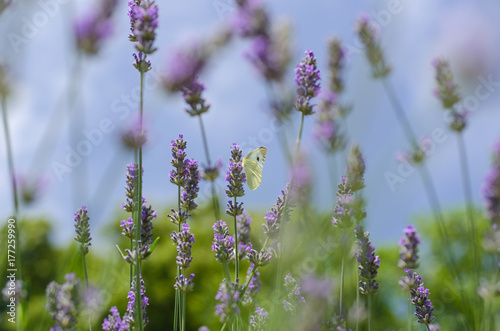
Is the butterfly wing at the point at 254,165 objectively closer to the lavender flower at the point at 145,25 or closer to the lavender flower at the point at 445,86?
the lavender flower at the point at 445,86

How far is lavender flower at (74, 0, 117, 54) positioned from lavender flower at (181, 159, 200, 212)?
0.91 metres

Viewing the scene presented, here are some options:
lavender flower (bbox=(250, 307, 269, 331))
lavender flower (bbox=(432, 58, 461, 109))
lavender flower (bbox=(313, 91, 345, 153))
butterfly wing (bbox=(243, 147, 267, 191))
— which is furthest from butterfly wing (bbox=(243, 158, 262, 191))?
lavender flower (bbox=(313, 91, 345, 153))

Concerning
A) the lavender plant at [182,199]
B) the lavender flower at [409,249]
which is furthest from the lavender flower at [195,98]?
the lavender flower at [409,249]

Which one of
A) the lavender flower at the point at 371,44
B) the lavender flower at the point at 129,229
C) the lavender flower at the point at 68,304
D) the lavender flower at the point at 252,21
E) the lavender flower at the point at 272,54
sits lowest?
the lavender flower at the point at 68,304

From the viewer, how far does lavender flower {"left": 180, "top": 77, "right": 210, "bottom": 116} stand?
2.08 m

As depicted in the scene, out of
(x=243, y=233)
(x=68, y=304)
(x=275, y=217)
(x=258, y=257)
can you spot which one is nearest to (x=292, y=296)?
(x=258, y=257)

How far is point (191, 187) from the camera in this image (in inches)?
92.0

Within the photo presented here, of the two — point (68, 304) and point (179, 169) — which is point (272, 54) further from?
point (179, 169)

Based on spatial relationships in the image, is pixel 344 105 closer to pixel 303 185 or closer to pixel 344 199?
pixel 344 199

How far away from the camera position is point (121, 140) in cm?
158

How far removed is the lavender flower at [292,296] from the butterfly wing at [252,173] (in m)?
0.98

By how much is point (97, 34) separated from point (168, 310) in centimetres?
1285

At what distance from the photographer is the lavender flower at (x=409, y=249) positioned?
199cm

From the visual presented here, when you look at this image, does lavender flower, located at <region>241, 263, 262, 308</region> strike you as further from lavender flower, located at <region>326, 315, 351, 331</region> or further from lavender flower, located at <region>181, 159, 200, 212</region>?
lavender flower, located at <region>326, 315, 351, 331</region>
